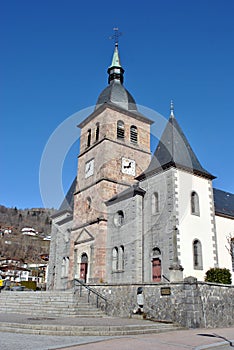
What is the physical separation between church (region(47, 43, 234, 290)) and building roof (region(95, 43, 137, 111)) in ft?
0.32

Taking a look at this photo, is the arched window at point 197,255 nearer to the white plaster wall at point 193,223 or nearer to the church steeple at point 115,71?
the white plaster wall at point 193,223

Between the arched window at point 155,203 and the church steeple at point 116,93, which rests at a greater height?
the church steeple at point 116,93

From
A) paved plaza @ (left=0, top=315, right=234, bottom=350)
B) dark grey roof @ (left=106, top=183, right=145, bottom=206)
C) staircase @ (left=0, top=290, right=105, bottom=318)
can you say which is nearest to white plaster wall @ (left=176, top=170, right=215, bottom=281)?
dark grey roof @ (left=106, top=183, right=145, bottom=206)

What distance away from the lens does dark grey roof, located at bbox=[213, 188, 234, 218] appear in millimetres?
23777

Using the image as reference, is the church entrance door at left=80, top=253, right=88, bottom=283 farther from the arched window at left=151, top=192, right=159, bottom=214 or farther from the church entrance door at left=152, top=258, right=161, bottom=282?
the arched window at left=151, top=192, right=159, bottom=214

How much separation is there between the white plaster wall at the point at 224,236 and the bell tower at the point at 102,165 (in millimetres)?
7812

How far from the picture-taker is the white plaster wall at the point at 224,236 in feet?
71.1

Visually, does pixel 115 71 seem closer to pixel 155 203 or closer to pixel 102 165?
pixel 102 165

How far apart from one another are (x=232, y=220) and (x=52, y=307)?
14.7m

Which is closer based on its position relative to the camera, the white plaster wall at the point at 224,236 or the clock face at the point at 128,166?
the white plaster wall at the point at 224,236

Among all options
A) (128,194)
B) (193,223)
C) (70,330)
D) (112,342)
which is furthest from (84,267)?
(112,342)

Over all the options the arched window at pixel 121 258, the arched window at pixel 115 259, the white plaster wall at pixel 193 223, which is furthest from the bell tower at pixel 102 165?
the white plaster wall at pixel 193 223

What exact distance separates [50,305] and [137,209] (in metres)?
9.10

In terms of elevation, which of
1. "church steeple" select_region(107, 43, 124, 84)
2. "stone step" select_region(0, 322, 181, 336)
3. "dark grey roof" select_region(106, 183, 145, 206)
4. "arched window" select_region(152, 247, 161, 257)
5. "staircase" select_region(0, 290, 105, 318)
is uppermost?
"church steeple" select_region(107, 43, 124, 84)
